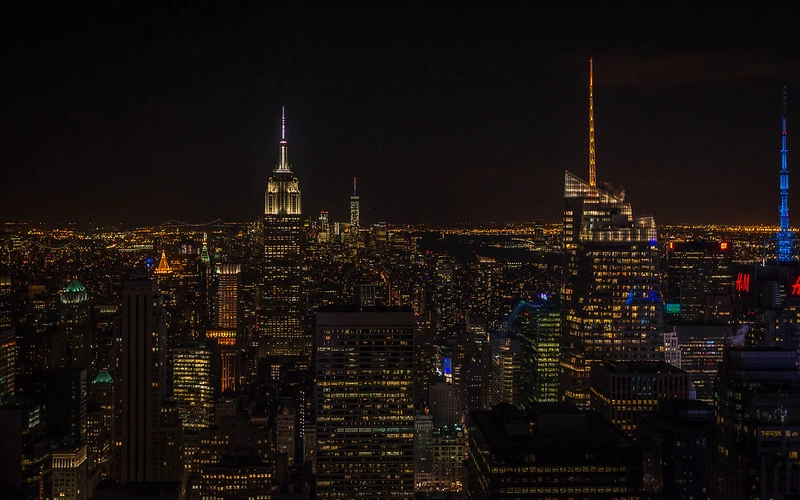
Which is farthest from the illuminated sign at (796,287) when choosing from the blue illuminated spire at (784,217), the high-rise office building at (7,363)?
the high-rise office building at (7,363)

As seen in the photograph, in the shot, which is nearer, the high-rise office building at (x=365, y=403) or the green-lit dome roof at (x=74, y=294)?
the green-lit dome roof at (x=74, y=294)

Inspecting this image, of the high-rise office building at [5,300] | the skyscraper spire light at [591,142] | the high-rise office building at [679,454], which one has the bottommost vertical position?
the high-rise office building at [679,454]

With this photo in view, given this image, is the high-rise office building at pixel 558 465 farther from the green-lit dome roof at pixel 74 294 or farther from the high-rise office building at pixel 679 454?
the green-lit dome roof at pixel 74 294

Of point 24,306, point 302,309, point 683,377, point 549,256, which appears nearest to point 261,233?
point 302,309

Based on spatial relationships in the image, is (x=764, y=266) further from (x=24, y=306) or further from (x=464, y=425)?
(x=24, y=306)

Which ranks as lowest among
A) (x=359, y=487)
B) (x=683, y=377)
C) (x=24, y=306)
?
(x=359, y=487)

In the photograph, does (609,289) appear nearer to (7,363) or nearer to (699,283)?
(699,283)
